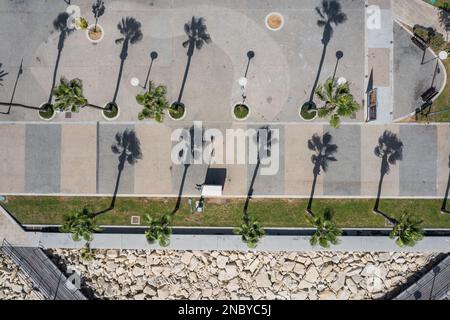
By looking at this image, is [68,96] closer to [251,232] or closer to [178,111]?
[178,111]

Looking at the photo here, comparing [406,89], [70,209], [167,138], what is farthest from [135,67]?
[406,89]

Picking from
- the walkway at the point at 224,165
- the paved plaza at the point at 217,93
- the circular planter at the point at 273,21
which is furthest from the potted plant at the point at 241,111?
the circular planter at the point at 273,21

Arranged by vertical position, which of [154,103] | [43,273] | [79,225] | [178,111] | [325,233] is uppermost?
[178,111]

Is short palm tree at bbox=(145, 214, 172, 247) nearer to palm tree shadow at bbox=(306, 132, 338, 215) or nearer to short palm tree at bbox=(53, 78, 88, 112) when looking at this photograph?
short palm tree at bbox=(53, 78, 88, 112)

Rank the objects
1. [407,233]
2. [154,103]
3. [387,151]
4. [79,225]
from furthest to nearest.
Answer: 1. [387,151]
2. [154,103]
3. [79,225]
4. [407,233]

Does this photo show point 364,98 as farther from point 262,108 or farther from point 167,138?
point 167,138

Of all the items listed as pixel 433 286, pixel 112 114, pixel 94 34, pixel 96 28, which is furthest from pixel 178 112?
pixel 433 286
